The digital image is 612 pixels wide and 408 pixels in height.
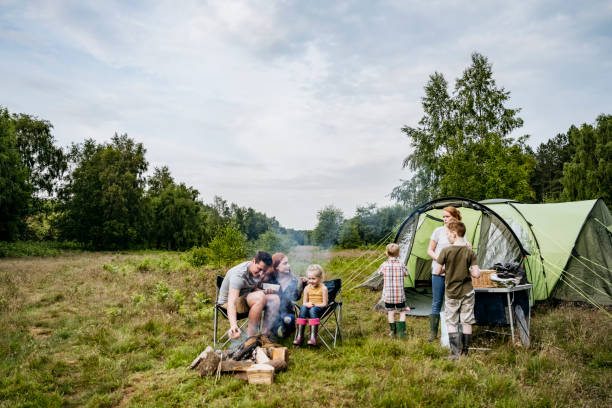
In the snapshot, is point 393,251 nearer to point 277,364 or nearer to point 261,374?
point 277,364

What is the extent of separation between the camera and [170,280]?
861 centimetres

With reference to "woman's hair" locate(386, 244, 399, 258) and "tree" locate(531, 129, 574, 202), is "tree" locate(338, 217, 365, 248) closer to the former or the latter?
"woman's hair" locate(386, 244, 399, 258)

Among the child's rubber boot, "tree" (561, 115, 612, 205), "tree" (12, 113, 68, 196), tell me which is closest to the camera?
the child's rubber boot

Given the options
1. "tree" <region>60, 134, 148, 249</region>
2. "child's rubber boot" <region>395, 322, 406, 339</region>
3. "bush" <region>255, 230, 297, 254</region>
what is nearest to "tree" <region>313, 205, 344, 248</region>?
"bush" <region>255, 230, 297, 254</region>

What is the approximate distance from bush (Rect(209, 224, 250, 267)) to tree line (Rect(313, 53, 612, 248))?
2410 millimetres

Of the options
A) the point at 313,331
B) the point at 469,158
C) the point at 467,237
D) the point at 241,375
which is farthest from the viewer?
the point at 469,158

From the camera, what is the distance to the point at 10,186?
1886 centimetres

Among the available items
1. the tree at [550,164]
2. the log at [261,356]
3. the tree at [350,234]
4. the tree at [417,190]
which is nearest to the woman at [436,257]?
the log at [261,356]

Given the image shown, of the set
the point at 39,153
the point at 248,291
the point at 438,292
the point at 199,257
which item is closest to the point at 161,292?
the point at 248,291

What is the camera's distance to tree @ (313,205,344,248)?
1044 cm

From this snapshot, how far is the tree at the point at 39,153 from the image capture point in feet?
83.3

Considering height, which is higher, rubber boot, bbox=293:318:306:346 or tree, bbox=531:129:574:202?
tree, bbox=531:129:574:202

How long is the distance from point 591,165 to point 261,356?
26505 millimetres

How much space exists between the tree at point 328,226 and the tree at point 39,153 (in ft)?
77.2
